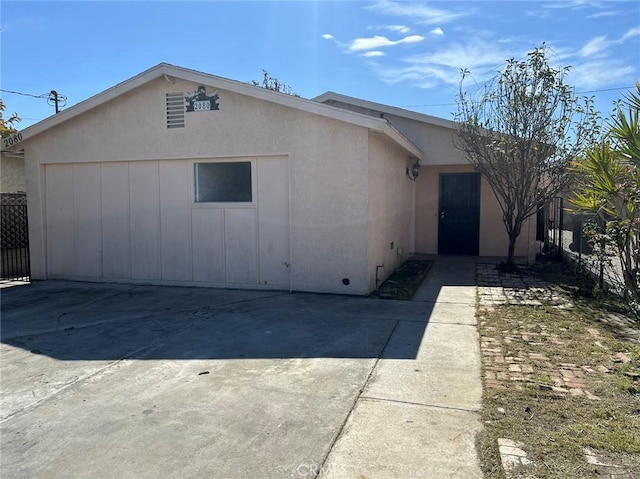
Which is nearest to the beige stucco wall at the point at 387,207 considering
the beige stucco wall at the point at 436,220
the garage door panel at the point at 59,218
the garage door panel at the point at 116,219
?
the beige stucco wall at the point at 436,220

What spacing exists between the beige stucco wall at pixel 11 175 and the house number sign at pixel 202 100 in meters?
8.54

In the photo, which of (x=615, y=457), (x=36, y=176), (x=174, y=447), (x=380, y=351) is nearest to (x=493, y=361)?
(x=380, y=351)

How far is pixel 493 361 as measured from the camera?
490cm

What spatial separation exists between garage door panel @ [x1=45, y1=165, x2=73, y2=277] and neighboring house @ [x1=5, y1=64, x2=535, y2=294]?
1.0 inches

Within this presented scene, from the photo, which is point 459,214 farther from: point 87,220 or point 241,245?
point 87,220

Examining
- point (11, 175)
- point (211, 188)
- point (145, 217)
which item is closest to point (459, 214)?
point (211, 188)

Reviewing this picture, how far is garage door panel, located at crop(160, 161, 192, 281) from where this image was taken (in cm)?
893

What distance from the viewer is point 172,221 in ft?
29.6

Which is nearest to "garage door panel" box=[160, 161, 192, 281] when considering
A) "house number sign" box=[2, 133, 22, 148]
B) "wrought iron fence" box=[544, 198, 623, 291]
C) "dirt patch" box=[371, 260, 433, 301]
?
"house number sign" box=[2, 133, 22, 148]

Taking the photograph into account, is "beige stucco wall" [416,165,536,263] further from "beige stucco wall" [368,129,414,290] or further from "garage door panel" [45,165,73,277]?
"garage door panel" [45,165,73,277]

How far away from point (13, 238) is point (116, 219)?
423cm

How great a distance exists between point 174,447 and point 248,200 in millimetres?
5718

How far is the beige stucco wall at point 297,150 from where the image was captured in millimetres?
7875

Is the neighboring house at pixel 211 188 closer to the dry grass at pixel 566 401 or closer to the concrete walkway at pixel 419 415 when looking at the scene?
the concrete walkway at pixel 419 415
